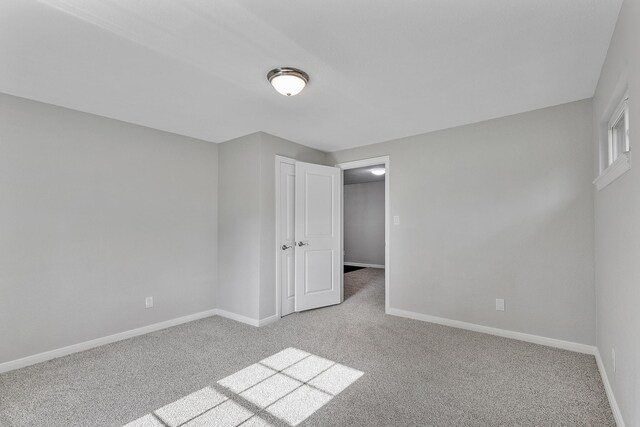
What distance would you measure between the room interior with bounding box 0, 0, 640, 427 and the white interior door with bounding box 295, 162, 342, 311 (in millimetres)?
63

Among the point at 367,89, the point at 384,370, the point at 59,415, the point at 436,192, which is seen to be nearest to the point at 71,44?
the point at 367,89

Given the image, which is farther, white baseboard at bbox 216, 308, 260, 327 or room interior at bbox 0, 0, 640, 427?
white baseboard at bbox 216, 308, 260, 327

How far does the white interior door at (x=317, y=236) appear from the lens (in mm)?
4164

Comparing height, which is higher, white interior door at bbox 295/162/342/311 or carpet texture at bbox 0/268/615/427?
white interior door at bbox 295/162/342/311

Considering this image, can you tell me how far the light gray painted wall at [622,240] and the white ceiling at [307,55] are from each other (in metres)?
0.22

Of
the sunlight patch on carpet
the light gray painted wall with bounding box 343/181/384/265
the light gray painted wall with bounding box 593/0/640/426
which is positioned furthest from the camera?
the light gray painted wall with bounding box 343/181/384/265

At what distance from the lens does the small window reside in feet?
6.75

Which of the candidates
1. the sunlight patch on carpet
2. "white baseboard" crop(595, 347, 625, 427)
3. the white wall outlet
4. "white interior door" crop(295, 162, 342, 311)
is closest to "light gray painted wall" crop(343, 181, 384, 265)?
"white interior door" crop(295, 162, 342, 311)

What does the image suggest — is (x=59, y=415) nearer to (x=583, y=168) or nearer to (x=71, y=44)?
(x=71, y=44)

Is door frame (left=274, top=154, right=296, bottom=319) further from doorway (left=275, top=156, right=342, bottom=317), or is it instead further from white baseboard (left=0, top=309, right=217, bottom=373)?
white baseboard (left=0, top=309, right=217, bottom=373)

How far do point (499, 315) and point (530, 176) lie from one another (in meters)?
1.47

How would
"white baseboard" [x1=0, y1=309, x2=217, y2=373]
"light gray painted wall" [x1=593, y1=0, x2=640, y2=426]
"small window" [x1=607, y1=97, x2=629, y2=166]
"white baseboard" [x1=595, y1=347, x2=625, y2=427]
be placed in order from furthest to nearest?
"white baseboard" [x1=0, y1=309, x2=217, y2=373] < "small window" [x1=607, y1=97, x2=629, y2=166] < "white baseboard" [x1=595, y1=347, x2=625, y2=427] < "light gray painted wall" [x1=593, y1=0, x2=640, y2=426]

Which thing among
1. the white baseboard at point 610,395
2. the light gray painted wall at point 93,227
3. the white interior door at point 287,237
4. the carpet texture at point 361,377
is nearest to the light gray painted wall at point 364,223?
the white interior door at point 287,237

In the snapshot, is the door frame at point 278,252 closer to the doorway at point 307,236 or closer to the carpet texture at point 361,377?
the doorway at point 307,236
